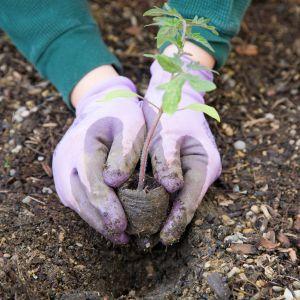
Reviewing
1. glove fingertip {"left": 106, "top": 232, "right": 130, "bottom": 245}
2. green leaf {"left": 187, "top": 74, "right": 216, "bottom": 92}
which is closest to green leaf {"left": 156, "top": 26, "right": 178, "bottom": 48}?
green leaf {"left": 187, "top": 74, "right": 216, "bottom": 92}

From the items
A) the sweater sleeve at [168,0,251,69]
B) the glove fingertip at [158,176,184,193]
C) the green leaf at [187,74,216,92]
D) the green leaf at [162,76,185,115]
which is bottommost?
the glove fingertip at [158,176,184,193]

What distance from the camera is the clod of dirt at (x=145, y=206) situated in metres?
1.55

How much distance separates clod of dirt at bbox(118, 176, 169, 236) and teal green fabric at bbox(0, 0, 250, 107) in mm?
645

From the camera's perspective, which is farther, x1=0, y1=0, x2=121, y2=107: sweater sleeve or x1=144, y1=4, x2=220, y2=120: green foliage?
x1=0, y1=0, x2=121, y2=107: sweater sleeve

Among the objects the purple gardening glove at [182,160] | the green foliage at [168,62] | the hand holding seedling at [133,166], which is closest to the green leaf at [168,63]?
the green foliage at [168,62]

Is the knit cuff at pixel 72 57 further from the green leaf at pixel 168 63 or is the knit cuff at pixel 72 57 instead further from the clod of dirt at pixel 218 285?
the clod of dirt at pixel 218 285

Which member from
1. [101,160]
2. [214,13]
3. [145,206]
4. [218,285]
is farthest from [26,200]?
[214,13]

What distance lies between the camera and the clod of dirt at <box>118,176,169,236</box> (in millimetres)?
1552

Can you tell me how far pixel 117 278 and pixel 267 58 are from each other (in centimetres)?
141

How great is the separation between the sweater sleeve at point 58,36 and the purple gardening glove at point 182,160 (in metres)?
0.36

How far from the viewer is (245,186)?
6.34 feet

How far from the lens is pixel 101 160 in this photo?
5.37ft

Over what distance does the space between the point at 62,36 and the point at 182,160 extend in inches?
30.3

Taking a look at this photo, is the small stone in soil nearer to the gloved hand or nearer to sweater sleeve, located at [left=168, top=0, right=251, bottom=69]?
the gloved hand
